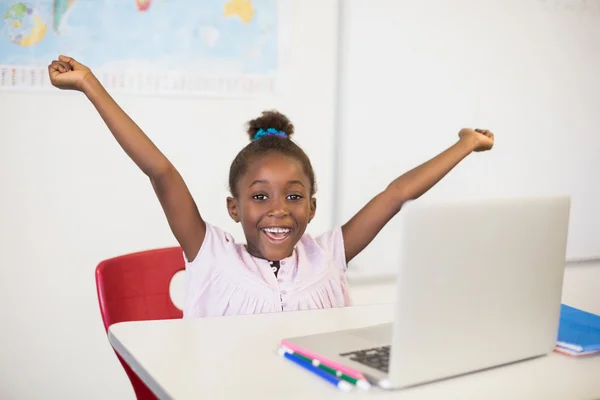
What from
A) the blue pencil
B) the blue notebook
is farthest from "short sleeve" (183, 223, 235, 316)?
the blue notebook

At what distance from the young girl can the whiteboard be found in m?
0.79

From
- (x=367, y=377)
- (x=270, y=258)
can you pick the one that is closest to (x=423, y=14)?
(x=270, y=258)

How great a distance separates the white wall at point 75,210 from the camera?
6.41ft

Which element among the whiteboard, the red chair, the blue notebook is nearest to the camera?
the blue notebook

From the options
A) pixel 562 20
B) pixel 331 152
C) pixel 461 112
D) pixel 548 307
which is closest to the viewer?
pixel 548 307

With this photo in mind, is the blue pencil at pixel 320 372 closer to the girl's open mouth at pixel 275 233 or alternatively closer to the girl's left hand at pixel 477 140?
the girl's open mouth at pixel 275 233

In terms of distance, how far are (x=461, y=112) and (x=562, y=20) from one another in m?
0.59

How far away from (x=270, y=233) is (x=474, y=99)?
4.44 ft

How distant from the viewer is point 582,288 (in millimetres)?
2855

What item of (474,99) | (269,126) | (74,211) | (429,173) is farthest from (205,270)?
(474,99)

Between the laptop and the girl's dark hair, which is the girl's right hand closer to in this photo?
the girl's dark hair

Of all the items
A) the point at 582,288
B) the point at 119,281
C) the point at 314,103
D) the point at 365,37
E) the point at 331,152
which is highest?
the point at 365,37

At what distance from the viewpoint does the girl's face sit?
4.71ft

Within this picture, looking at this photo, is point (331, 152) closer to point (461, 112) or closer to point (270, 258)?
point (461, 112)
